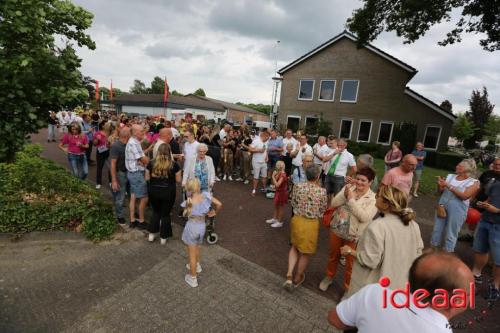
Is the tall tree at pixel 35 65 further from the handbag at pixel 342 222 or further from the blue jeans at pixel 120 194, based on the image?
the handbag at pixel 342 222

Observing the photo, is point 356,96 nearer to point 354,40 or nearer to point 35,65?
point 354,40

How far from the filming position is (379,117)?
782 inches

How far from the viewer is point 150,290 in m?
3.42

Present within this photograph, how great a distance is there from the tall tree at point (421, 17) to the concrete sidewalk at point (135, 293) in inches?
560

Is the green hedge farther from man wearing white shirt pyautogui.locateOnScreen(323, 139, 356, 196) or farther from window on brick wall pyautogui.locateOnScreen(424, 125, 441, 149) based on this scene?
man wearing white shirt pyautogui.locateOnScreen(323, 139, 356, 196)

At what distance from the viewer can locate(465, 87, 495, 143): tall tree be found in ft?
133

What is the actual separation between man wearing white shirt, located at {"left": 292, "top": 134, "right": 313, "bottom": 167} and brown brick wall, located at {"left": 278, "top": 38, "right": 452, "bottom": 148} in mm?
14454

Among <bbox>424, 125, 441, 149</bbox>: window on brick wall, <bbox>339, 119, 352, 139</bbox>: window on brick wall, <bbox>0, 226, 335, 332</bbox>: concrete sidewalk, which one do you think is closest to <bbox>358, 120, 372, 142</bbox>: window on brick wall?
<bbox>339, 119, 352, 139</bbox>: window on brick wall

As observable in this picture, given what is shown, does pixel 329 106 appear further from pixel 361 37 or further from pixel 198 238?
pixel 198 238

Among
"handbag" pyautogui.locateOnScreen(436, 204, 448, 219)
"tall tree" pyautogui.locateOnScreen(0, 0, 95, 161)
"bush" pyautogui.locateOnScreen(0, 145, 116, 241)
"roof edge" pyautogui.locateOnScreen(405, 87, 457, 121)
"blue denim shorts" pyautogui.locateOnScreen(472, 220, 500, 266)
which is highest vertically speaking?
"roof edge" pyautogui.locateOnScreen(405, 87, 457, 121)

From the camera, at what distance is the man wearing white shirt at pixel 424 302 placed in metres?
1.10

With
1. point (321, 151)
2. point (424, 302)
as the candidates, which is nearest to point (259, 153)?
point (321, 151)

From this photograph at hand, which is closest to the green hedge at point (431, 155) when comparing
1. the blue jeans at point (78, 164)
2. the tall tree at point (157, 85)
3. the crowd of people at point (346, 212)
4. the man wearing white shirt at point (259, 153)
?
the man wearing white shirt at point (259, 153)

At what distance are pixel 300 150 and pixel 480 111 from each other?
50122mm
